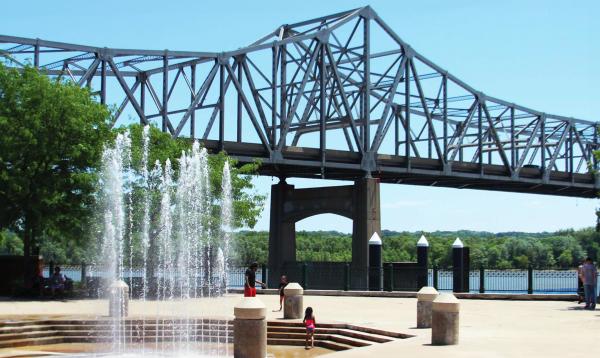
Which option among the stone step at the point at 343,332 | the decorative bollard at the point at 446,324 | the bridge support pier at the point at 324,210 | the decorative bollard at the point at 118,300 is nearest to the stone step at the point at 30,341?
the decorative bollard at the point at 118,300

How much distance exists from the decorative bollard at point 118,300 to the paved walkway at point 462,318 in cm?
117

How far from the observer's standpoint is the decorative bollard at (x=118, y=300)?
2297cm

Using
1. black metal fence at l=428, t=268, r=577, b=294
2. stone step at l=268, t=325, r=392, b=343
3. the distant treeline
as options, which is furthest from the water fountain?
the distant treeline

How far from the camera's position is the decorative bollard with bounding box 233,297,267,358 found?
15570mm

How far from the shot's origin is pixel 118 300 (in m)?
22.9

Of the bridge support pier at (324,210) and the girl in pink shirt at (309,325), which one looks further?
the bridge support pier at (324,210)

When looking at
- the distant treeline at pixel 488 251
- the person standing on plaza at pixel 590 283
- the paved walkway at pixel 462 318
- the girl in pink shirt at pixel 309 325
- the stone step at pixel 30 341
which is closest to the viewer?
the paved walkway at pixel 462 318

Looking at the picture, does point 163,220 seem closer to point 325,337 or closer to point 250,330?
point 325,337

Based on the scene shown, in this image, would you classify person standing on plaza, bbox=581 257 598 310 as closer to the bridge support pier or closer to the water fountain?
the water fountain

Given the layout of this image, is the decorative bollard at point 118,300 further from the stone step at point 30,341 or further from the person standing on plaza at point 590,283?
the person standing on plaza at point 590,283

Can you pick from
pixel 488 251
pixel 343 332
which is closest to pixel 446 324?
pixel 343 332

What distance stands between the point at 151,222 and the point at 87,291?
11.5 ft

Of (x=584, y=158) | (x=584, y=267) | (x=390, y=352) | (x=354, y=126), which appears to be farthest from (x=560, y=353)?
(x=584, y=158)

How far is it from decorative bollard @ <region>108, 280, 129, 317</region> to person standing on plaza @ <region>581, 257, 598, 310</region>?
12576mm
